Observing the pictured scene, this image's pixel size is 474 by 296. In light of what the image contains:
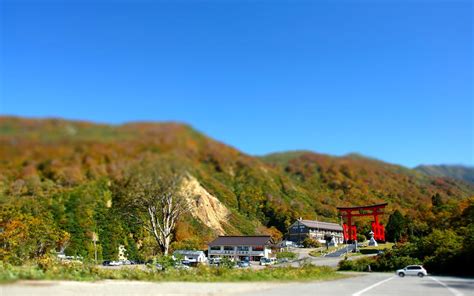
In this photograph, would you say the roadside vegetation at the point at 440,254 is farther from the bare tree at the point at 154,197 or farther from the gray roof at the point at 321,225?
the gray roof at the point at 321,225

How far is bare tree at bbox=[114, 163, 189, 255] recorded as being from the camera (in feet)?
40.6

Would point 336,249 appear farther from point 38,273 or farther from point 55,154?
point 55,154

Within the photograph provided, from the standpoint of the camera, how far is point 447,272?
2969cm

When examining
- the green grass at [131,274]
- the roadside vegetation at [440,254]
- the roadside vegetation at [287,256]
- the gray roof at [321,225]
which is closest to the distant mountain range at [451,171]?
the roadside vegetation at [440,254]

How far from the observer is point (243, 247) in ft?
181

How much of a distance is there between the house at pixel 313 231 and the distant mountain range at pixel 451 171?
782 inches

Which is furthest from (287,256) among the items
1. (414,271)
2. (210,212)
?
(414,271)

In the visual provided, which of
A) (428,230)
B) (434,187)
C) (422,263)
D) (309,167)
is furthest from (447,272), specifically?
(434,187)

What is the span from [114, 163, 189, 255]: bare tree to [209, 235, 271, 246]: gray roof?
3068 cm

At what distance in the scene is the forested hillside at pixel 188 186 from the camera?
8617 millimetres

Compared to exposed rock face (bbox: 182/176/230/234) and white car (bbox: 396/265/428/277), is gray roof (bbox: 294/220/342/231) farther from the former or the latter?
white car (bbox: 396/265/428/277)

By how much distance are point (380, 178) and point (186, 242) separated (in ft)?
93.1

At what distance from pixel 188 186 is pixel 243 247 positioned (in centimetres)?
3783

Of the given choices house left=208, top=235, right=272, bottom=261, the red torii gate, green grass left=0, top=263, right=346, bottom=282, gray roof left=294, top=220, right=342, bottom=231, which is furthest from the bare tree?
gray roof left=294, top=220, right=342, bottom=231
